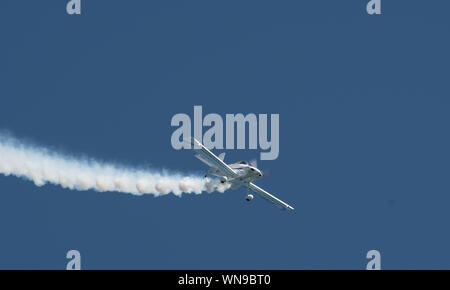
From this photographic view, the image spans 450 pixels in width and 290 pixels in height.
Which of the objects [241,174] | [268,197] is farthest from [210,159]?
[268,197]

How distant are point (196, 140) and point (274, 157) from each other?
9.35 m

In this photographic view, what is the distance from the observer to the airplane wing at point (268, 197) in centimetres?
7738

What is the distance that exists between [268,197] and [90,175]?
565 inches

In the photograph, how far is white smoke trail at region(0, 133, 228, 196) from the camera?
6838cm

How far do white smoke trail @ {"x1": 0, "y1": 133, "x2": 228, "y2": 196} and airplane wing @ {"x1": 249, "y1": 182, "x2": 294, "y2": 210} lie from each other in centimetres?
394

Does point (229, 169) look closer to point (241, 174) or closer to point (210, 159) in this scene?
point (241, 174)

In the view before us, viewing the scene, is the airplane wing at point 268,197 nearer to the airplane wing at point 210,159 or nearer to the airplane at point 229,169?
the airplane at point 229,169

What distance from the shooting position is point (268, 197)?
3098 inches

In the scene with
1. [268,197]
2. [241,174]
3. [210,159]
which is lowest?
[241,174]
